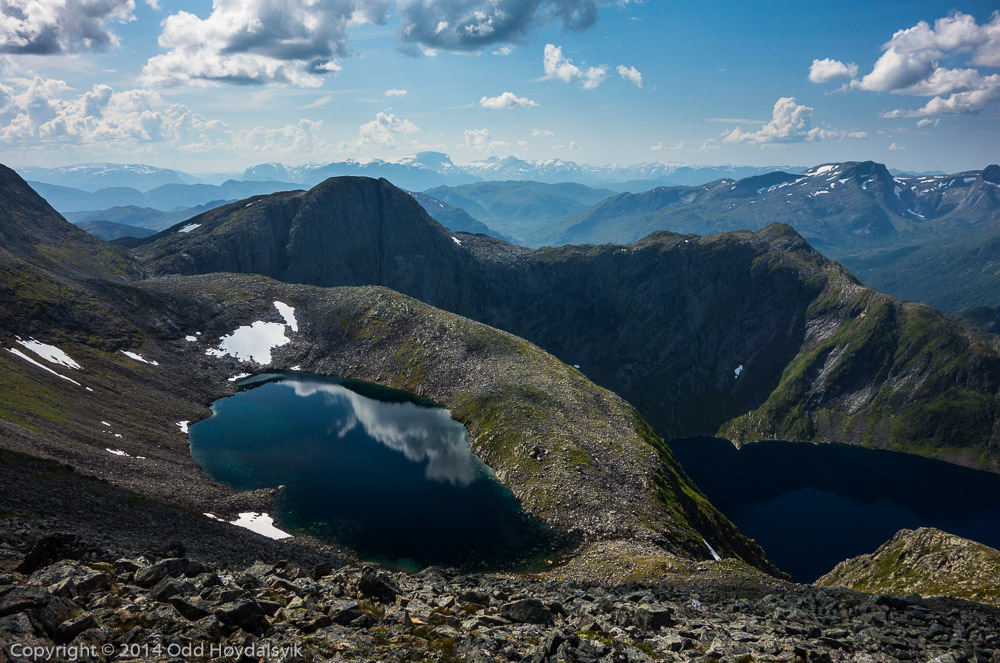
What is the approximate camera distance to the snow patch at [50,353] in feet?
295

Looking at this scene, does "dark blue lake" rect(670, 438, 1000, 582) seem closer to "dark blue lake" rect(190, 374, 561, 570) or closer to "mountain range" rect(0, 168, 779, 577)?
"mountain range" rect(0, 168, 779, 577)

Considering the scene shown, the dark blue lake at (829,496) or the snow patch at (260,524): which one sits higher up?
the snow patch at (260,524)

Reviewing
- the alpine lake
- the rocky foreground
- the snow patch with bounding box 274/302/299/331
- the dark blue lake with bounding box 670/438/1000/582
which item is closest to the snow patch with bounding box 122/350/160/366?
the alpine lake

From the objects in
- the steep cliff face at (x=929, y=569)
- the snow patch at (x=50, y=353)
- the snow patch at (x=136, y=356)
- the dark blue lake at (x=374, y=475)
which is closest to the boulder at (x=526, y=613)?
the dark blue lake at (x=374, y=475)

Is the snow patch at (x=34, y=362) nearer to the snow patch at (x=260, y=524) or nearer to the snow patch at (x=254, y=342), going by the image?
the snow patch at (x=254, y=342)

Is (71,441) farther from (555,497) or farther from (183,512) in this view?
(555,497)

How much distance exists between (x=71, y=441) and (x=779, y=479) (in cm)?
16588

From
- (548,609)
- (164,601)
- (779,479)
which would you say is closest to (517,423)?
(548,609)

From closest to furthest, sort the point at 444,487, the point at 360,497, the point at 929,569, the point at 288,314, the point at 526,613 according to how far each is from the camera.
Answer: the point at 526,613 < the point at 929,569 < the point at 360,497 < the point at 444,487 < the point at 288,314

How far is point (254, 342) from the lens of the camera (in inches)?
5344

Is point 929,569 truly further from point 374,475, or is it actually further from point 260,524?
point 260,524

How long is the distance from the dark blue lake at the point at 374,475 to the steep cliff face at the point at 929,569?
41.7 m

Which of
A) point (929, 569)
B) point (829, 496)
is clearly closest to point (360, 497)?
point (929, 569)

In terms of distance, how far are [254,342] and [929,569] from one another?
139400 mm
